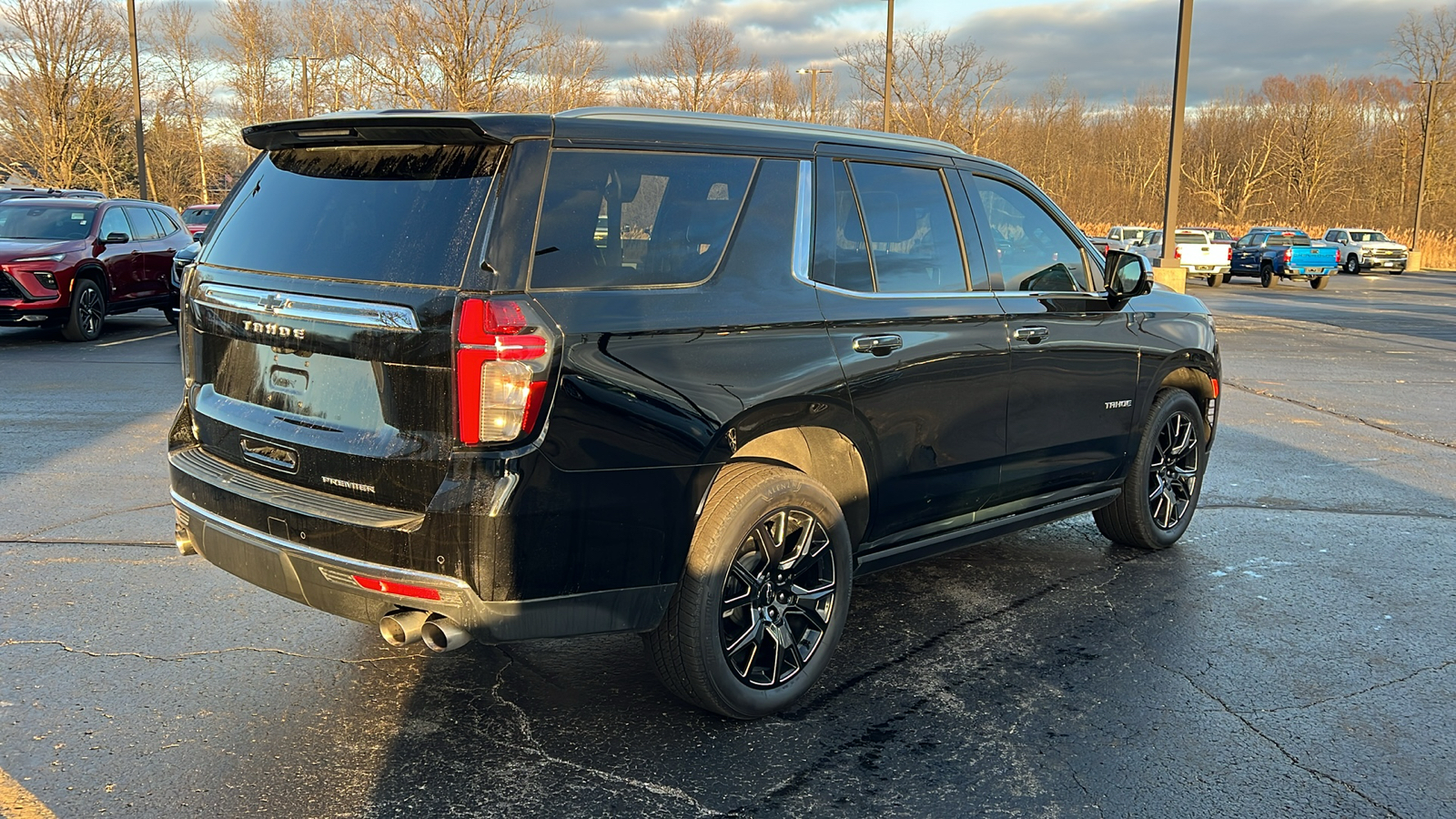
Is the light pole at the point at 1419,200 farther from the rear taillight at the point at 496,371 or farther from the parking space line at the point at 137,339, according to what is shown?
the rear taillight at the point at 496,371

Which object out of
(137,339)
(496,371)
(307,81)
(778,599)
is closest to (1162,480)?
(778,599)

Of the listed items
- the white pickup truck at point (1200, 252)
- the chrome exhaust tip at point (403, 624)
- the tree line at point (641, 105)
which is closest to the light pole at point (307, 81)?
the tree line at point (641, 105)

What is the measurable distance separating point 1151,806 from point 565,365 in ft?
6.75

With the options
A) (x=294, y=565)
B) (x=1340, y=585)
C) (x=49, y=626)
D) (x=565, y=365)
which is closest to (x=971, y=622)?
(x=1340, y=585)

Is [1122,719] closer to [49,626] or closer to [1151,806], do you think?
[1151,806]

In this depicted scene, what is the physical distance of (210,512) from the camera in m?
3.61

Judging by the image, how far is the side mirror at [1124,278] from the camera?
5.25 metres

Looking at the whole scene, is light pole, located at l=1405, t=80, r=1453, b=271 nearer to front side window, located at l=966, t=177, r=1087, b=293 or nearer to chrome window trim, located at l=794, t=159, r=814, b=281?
front side window, located at l=966, t=177, r=1087, b=293

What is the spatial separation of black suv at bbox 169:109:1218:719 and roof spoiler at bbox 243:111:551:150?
0.04ft

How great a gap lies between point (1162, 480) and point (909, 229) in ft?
7.74

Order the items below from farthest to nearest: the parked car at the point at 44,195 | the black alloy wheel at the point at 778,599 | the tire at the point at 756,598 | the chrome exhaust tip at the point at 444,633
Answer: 1. the parked car at the point at 44,195
2. the black alloy wheel at the point at 778,599
3. the tire at the point at 756,598
4. the chrome exhaust tip at the point at 444,633

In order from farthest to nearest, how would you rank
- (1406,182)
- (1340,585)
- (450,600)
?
(1406,182) < (1340,585) < (450,600)

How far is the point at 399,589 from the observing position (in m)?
3.11

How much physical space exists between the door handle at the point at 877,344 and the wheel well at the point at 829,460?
1.02 feet
